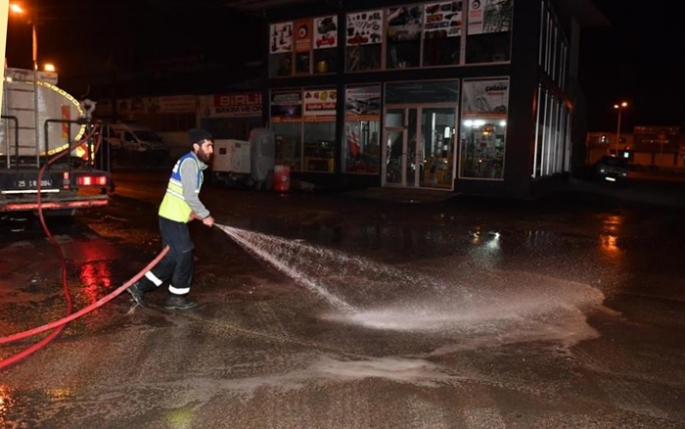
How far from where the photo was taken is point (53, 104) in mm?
11172

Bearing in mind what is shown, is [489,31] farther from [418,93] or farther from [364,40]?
[364,40]

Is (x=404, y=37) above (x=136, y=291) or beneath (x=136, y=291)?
above

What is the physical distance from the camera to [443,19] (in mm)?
20844

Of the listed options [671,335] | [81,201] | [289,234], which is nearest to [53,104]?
[81,201]

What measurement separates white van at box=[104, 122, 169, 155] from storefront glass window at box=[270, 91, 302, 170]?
10.8 m

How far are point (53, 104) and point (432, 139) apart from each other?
13.5 metres

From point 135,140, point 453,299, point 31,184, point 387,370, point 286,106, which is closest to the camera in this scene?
point 387,370

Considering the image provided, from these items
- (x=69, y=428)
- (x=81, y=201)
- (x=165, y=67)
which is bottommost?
(x=69, y=428)

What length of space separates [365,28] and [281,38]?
419cm

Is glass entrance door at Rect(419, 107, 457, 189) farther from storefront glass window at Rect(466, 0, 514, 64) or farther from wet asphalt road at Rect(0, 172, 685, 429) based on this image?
wet asphalt road at Rect(0, 172, 685, 429)

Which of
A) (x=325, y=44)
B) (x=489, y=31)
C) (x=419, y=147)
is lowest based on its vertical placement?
(x=419, y=147)

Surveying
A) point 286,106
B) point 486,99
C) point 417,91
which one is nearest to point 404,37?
point 417,91

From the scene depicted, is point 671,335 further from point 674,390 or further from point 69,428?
point 69,428

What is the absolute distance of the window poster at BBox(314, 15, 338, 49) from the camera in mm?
23355
